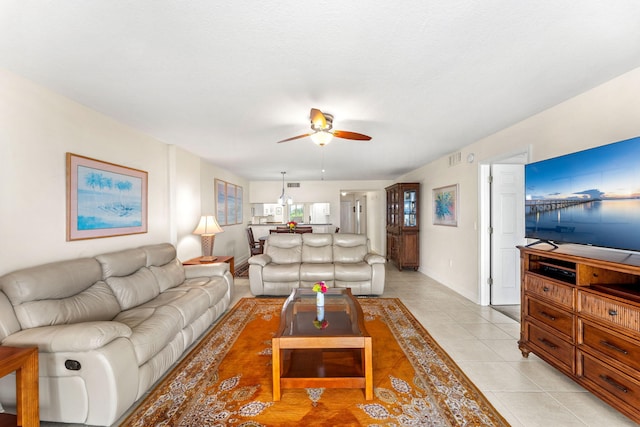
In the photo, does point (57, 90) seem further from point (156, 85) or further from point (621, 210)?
point (621, 210)

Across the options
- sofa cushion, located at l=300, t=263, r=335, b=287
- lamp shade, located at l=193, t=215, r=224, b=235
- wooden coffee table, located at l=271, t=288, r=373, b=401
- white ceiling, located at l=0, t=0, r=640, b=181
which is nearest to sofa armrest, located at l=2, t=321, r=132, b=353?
wooden coffee table, located at l=271, t=288, r=373, b=401

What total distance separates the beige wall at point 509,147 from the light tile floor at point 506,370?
2.48 ft

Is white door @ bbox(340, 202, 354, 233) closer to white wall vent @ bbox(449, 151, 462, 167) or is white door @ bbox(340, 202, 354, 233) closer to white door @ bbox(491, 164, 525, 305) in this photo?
white wall vent @ bbox(449, 151, 462, 167)

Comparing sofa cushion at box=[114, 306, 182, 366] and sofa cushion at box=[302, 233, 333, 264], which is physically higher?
sofa cushion at box=[302, 233, 333, 264]

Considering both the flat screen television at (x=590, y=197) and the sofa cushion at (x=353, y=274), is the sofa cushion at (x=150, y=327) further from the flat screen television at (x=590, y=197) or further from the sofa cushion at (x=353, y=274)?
the flat screen television at (x=590, y=197)

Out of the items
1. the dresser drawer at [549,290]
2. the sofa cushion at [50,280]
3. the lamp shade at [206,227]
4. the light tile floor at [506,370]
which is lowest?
the light tile floor at [506,370]

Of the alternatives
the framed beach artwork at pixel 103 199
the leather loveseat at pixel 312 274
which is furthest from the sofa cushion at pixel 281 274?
the framed beach artwork at pixel 103 199

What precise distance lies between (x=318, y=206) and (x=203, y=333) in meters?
6.27

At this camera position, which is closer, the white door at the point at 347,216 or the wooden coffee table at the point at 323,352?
the wooden coffee table at the point at 323,352

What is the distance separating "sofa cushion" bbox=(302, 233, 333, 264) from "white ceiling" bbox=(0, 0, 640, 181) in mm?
2495

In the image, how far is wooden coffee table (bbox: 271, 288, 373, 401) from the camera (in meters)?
1.95

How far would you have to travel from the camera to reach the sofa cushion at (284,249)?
478 centimetres

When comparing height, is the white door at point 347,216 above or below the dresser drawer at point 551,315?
above

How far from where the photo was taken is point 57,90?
7.73 feet
